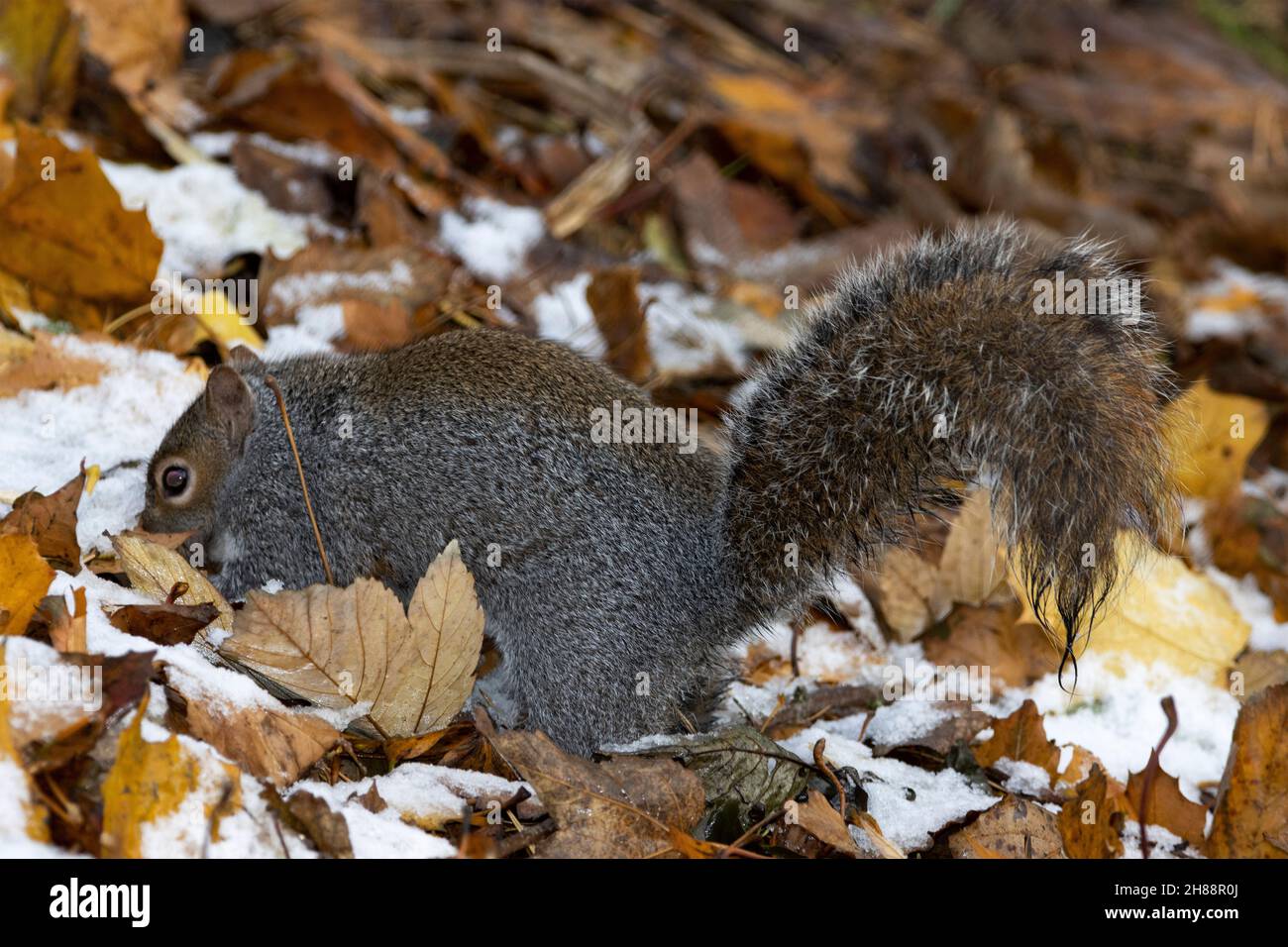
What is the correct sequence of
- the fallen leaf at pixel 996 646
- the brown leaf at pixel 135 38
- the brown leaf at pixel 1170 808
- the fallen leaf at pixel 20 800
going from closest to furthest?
the fallen leaf at pixel 20 800
the brown leaf at pixel 1170 808
the fallen leaf at pixel 996 646
the brown leaf at pixel 135 38

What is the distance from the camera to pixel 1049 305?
2346mm

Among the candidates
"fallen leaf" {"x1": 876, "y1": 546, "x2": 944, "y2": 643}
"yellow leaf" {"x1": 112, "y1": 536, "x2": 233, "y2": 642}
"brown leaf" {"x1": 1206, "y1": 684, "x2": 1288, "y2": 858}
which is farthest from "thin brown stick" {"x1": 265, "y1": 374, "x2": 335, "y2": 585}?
"brown leaf" {"x1": 1206, "y1": 684, "x2": 1288, "y2": 858}

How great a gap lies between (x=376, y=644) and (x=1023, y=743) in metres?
1.36

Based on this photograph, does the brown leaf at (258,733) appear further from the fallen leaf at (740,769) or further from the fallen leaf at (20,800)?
the fallen leaf at (740,769)

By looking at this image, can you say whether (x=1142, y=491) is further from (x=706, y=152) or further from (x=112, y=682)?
(x=706, y=152)

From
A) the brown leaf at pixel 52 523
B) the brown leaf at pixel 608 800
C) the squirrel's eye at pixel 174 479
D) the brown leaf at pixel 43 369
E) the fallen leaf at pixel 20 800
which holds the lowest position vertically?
the brown leaf at pixel 608 800

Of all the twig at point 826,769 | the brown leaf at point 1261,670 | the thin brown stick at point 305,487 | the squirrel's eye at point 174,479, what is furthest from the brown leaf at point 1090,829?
the squirrel's eye at point 174,479

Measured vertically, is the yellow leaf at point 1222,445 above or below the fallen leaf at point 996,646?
above

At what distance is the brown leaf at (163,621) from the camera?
2203 mm

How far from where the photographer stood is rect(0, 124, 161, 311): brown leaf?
2840 millimetres

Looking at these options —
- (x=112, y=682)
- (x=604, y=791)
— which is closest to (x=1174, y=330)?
(x=604, y=791)

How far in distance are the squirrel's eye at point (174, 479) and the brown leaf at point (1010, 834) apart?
185 centimetres

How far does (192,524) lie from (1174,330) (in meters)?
3.42

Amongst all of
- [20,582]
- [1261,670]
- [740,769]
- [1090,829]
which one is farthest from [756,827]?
[1261,670]
